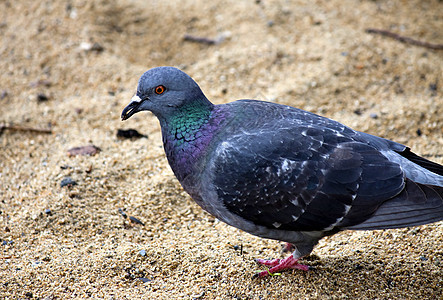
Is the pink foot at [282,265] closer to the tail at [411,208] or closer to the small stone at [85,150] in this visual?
the tail at [411,208]

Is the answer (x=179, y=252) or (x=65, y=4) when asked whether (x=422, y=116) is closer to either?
(x=179, y=252)

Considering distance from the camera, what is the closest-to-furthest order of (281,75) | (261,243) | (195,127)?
1. (195,127)
2. (261,243)
3. (281,75)

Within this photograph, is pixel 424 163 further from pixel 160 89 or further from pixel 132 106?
pixel 132 106

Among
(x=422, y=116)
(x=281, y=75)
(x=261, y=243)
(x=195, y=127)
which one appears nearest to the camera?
(x=195, y=127)

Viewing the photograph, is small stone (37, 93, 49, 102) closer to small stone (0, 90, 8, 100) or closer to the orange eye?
small stone (0, 90, 8, 100)

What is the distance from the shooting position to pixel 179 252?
4.50 m

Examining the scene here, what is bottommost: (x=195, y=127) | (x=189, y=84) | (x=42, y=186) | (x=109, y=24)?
(x=42, y=186)

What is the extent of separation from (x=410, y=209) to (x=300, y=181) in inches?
35.1

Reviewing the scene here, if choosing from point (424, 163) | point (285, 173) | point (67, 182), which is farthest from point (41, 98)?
point (424, 163)

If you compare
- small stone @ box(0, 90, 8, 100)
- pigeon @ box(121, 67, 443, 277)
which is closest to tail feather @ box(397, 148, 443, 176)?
pigeon @ box(121, 67, 443, 277)

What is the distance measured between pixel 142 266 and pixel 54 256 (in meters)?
0.81

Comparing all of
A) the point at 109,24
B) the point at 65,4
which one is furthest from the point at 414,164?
the point at 65,4

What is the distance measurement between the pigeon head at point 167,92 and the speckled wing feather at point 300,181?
540 millimetres

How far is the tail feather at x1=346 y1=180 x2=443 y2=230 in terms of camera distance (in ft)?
12.3
